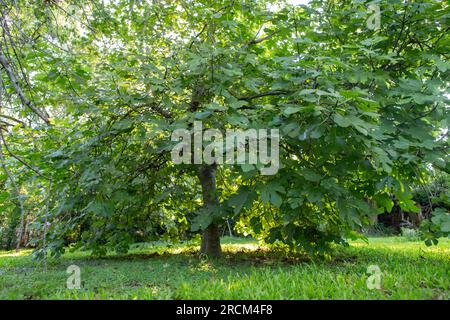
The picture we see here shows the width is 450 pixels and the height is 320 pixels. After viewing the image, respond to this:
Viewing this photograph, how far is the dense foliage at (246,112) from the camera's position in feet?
10.8

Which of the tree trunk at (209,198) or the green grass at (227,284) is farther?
the tree trunk at (209,198)

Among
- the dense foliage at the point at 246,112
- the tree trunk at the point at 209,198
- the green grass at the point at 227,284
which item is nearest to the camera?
the green grass at the point at 227,284

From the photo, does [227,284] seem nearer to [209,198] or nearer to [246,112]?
[246,112]

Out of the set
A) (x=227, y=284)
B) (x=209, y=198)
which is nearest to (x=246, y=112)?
(x=227, y=284)

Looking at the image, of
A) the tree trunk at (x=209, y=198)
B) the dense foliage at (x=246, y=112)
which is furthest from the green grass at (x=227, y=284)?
the tree trunk at (x=209, y=198)

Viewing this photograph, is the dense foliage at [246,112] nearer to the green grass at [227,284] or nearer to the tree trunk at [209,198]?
the tree trunk at [209,198]

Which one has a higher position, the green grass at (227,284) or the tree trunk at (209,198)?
the tree trunk at (209,198)

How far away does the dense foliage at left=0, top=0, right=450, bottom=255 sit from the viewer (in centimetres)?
331

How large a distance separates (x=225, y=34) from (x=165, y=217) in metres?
3.04

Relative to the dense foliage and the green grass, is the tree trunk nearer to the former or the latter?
the dense foliage

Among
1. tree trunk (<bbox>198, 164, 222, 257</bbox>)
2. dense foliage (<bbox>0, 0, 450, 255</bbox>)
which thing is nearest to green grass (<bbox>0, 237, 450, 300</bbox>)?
dense foliage (<bbox>0, 0, 450, 255</bbox>)

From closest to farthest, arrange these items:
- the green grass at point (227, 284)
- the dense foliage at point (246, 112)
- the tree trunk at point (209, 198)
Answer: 1. the green grass at point (227, 284)
2. the dense foliage at point (246, 112)
3. the tree trunk at point (209, 198)

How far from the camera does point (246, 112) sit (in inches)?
153
